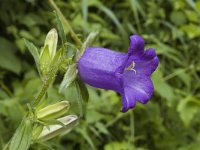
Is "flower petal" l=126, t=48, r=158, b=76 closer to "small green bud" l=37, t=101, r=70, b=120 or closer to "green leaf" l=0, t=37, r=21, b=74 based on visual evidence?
"small green bud" l=37, t=101, r=70, b=120

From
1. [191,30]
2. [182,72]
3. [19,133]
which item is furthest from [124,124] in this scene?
[19,133]

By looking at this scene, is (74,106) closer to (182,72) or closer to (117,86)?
(182,72)

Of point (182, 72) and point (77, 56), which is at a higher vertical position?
point (77, 56)

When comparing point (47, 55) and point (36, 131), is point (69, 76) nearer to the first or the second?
point (47, 55)

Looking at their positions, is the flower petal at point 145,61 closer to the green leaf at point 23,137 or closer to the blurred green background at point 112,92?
the green leaf at point 23,137

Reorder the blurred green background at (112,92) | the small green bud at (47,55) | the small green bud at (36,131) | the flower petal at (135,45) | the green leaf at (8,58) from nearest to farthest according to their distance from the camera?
the flower petal at (135,45)
the small green bud at (47,55)
the small green bud at (36,131)
the blurred green background at (112,92)
the green leaf at (8,58)

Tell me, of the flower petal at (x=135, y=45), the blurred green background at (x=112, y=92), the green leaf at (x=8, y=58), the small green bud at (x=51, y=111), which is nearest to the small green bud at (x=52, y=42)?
the small green bud at (x=51, y=111)

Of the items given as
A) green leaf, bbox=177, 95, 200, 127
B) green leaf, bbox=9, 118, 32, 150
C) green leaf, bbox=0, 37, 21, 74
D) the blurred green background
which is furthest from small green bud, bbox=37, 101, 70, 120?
green leaf, bbox=0, 37, 21, 74
